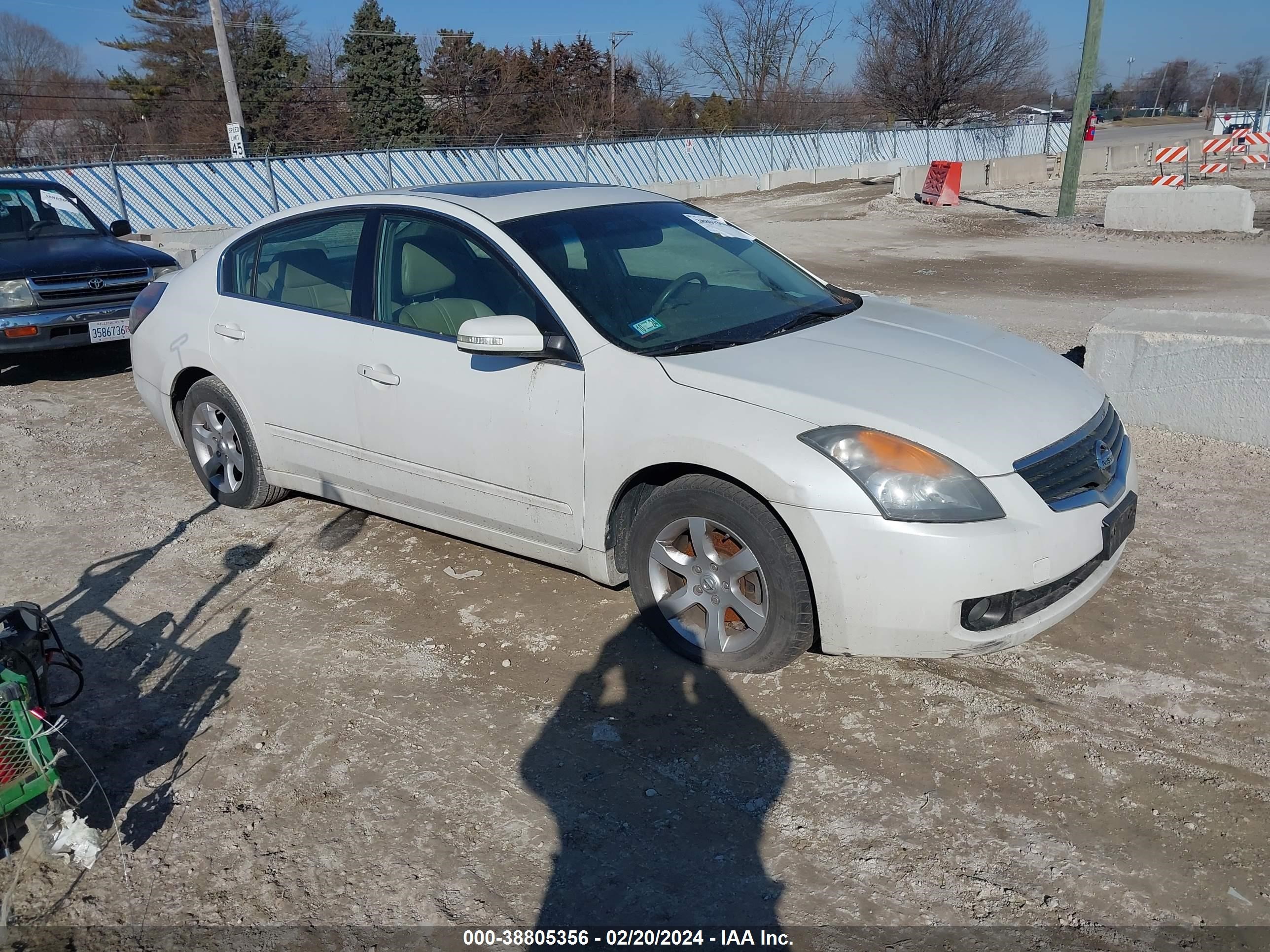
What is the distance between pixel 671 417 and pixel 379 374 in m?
1.50

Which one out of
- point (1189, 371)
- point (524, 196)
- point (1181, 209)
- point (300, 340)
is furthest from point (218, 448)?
point (1181, 209)

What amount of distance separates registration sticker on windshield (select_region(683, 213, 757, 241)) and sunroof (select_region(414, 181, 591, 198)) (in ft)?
1.84

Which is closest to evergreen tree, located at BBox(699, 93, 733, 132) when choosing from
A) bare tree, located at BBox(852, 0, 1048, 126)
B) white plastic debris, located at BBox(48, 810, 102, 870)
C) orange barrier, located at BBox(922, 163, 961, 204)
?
bare tree, located at BBox(852, 0, 1048, 126)

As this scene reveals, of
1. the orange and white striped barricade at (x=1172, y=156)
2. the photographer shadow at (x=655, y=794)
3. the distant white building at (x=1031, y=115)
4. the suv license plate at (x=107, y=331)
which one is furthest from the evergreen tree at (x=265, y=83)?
the photographer shadow at (x=655, y=794)

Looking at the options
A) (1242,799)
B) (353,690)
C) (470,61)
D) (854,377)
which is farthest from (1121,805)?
(470,61)

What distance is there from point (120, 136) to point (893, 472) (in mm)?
45094

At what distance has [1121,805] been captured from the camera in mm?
3004

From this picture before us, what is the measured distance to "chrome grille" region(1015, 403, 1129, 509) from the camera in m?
3.41

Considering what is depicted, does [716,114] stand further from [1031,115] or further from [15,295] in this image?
[15,295]

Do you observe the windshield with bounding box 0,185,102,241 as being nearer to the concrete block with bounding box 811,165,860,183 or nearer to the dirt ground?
the dirt ground

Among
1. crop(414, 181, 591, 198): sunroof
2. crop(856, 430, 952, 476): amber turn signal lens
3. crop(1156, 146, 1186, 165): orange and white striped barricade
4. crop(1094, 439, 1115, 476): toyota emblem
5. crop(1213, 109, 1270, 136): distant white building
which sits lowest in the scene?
crop(1094, 439, 1115, 476): toyota emblem

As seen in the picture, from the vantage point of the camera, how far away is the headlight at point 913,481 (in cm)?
327

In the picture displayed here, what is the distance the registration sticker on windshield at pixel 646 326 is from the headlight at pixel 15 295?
6.57m

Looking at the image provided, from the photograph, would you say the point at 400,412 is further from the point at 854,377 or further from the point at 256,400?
the point at 854,377
